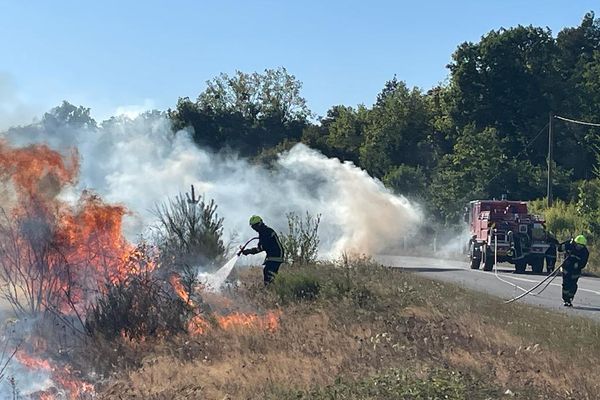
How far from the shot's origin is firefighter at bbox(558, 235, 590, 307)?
17906mm

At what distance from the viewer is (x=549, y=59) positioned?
Result: 56750 millimetres

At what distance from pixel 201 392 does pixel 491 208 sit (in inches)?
982

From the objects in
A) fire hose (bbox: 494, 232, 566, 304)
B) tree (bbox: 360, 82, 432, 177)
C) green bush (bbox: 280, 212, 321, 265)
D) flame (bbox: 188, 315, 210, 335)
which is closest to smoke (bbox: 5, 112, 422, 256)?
fire hose (bbox: 494, 232, 566, 304)

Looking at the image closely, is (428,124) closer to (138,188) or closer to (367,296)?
(138,188)

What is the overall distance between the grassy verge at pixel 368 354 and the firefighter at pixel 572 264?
243 cm

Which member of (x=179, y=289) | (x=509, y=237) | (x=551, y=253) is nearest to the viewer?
(x=179, y=289)

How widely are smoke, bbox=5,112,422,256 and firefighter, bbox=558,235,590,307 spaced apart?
42.8ft

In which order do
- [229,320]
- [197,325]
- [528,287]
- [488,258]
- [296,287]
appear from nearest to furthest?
[197,325] → [229,320] → [296,287] → [528,287] → [488,258]

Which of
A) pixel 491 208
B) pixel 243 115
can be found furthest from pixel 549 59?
pixel 491 208

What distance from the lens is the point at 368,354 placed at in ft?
33.6

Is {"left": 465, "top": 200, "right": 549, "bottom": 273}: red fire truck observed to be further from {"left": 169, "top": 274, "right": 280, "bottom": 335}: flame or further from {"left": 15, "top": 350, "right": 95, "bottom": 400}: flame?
{"left": 15, "top": 350, "right": 95, "bottom": 400}: flame

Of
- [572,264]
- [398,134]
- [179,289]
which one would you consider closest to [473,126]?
[398,134]

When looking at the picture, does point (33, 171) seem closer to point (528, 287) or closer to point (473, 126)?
point (528, 287)

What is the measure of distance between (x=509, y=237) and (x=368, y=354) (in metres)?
22.1
